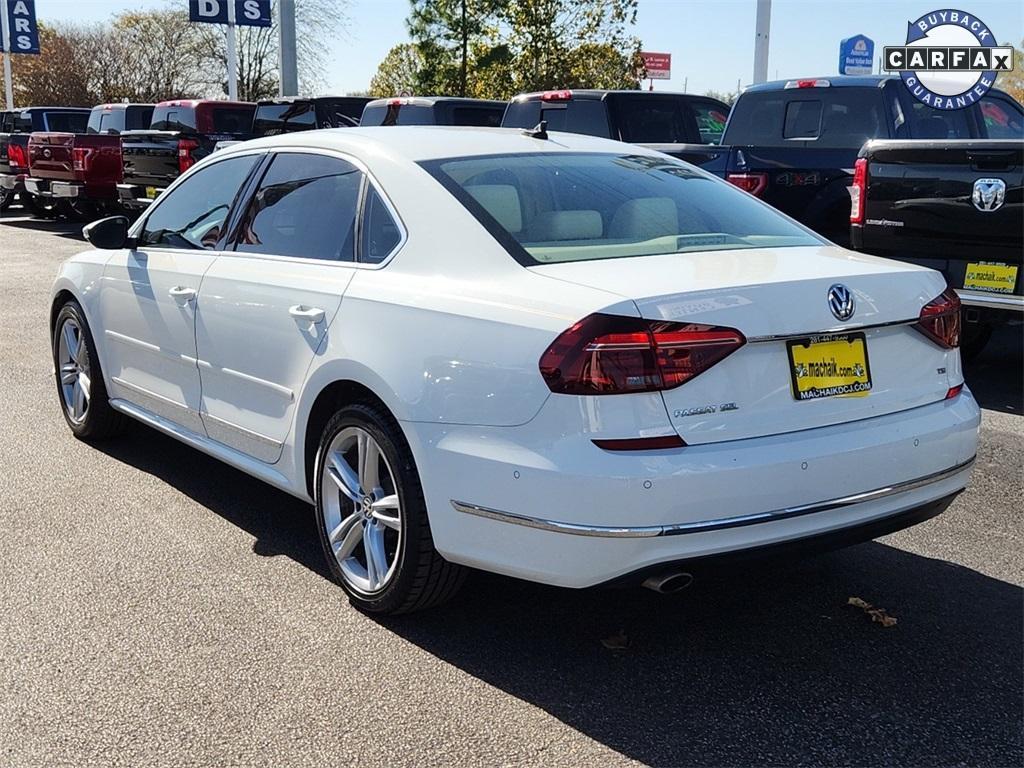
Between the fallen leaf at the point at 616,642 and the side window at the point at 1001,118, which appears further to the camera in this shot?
the side window at the point at 1001,118

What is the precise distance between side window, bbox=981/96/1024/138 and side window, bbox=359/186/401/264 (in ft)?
25.3

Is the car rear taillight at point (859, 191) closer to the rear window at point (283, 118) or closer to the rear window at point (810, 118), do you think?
the rear window at point (810, 118)

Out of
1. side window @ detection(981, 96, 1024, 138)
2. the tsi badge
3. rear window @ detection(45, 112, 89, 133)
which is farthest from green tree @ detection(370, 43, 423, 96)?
side window @ detection(981, 96, 1024, 138)

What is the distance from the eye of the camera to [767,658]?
3607mm

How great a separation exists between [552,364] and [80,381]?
381cm

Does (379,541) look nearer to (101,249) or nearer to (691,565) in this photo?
(691,565)

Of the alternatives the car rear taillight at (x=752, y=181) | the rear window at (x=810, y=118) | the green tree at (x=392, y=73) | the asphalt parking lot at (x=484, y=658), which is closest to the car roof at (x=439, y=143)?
the asphalt parking lot at (x=484, y=658)

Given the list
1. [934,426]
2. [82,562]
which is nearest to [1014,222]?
[934,426]

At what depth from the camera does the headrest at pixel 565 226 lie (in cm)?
384

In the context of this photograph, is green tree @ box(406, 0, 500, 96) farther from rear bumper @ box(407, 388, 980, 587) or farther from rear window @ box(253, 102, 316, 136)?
rear bumper @ box(407, 388, 980, 587)

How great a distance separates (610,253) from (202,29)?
1861 inches

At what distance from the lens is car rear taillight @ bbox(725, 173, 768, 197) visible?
8.82 meters

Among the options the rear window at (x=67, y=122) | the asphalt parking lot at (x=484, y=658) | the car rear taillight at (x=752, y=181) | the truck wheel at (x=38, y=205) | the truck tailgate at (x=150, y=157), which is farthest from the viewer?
the rear window at (x=67, y=122)

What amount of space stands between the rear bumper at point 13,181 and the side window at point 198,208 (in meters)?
17.9
